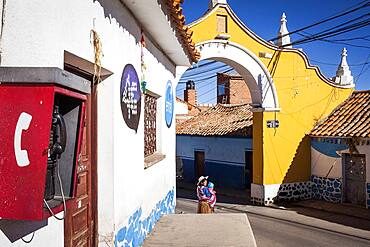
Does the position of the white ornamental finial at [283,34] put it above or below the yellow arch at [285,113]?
above

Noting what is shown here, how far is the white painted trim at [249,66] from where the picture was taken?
40.3 feet

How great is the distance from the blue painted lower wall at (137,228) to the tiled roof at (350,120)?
8728 mm

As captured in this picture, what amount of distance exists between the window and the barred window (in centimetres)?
692

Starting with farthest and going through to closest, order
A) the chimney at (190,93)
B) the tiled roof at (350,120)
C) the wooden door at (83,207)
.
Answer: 1. the chimney at (190,93)
2. the tiled roof at (350,120)
3. the wooden door at (83,207)

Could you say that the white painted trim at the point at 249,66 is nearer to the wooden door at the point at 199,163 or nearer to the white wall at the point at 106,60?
the white wall at the point at 106,60

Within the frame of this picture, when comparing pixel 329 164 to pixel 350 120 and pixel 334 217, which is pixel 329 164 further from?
pixel 334 217

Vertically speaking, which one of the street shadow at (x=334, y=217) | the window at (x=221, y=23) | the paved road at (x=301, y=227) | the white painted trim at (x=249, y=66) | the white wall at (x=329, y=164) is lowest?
the paved road at (x=301, y=227)

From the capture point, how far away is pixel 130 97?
391 centimetres

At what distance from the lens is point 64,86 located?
1840 mm

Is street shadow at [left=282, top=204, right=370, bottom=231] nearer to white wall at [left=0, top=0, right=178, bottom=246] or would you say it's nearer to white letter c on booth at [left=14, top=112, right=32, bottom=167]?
white wall at [left=0, top=0, right=178, bottom=246]

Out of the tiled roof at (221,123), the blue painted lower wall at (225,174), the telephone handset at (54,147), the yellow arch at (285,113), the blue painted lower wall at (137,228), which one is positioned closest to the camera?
the telephone handset at (54,147)

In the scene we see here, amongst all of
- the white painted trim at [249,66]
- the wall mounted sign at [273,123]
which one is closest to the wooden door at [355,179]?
the wall mounted sign at [273,123]

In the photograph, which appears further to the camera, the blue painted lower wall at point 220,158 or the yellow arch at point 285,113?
the blue painted lower wall at point 220,158

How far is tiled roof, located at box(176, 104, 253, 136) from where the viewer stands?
1828cm
